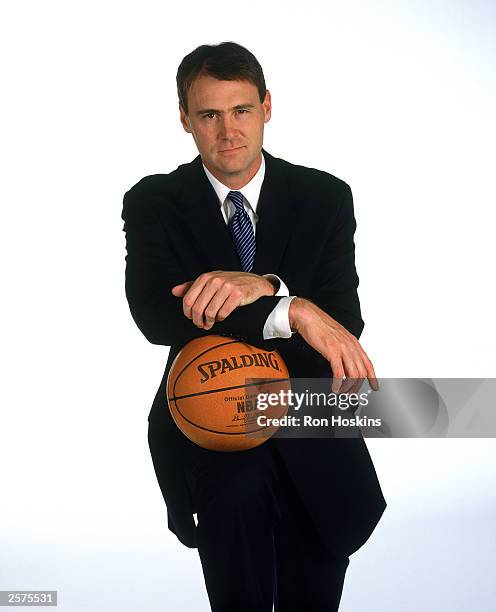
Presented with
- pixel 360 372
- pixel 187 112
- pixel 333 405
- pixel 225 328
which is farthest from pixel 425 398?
pixel 187 112

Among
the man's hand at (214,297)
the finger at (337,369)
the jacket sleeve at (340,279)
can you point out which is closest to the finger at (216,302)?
the man's hand at (214,297)

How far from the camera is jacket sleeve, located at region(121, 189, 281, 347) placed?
10.1 ft

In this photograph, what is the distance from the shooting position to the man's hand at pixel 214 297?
2990mm

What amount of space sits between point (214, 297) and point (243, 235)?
0.57 metres

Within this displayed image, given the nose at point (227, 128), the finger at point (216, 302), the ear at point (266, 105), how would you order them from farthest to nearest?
the ear at point (266, 105)
the nose at point (227, 128)
the finger at point (216, 302)

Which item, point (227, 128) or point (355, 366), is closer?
point (355, 366)

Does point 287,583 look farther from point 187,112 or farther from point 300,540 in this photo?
Result: point 187,112

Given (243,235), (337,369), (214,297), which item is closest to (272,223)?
(243,235)

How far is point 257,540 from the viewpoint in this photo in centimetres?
311

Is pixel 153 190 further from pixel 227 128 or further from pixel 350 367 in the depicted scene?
pixel 350 367

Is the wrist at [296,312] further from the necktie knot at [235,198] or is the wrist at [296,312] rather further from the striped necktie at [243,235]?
the necktie knot at [235,198]

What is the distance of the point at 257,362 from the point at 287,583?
787 millimetres

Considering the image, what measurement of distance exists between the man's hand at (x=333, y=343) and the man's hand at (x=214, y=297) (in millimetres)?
158

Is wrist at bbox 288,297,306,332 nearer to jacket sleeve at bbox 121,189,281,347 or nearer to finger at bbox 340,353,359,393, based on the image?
jacket sleeve at bbox 121,189,281,347
